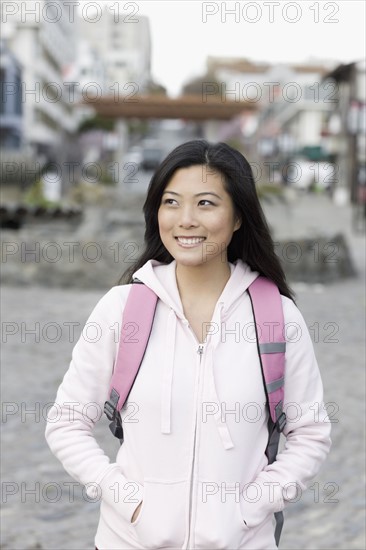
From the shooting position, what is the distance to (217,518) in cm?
223

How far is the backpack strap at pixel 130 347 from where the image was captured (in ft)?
7.54

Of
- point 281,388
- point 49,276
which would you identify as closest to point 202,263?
point 281,388

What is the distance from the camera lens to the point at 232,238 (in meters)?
2.58

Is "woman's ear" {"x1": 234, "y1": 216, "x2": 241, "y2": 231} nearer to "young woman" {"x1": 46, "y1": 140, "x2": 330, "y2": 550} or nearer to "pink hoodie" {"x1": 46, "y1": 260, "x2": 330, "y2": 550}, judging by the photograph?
"young woman" {"x1": 46, "y1": 140, "x2": 330, "y2": 550}

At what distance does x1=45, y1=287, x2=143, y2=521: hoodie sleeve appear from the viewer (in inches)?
92.4

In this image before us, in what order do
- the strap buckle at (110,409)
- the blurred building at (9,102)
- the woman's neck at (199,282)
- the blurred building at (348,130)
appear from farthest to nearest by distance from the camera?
the blurred building at (9,102) < the blurred building at (348,130) < the woman's neck at (199,282) < the strap buckle at (110,409)

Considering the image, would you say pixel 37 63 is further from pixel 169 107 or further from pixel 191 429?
pixel 191 429

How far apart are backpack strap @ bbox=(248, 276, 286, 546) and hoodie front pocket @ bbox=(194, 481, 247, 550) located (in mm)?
192

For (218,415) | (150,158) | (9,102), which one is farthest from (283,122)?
(218,415)

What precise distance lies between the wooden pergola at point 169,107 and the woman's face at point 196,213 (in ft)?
121

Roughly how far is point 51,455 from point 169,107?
3609cm

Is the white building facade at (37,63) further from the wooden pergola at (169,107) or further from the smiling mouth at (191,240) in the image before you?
the smiling mouth at (191,240)

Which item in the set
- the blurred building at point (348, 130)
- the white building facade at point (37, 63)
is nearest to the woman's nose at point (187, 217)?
the blurred building at point (348, 130)

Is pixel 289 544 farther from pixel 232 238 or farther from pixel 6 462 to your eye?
pixel 232 238
